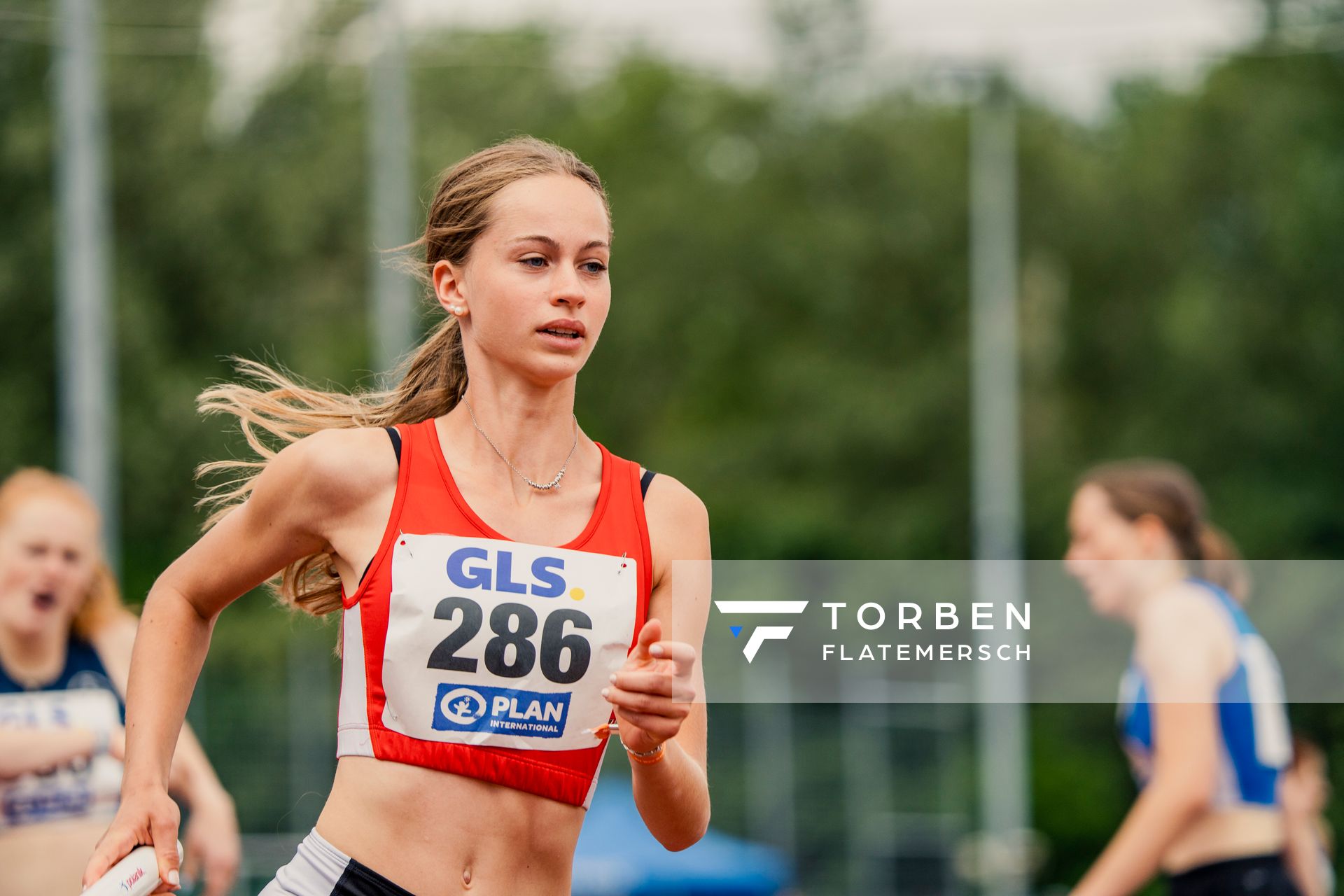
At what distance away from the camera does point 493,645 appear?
2863 millimetres

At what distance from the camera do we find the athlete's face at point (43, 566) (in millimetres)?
5113

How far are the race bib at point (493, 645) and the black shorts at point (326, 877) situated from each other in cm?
25

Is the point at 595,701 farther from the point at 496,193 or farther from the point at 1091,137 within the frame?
the point at 1091,137

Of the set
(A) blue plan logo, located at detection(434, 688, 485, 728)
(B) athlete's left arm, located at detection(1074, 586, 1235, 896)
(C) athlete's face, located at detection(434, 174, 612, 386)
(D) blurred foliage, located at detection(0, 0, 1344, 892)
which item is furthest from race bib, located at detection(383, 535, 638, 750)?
(D) blurred foliage, located at detection(0, 0, 1344, 892)

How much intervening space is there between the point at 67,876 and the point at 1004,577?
547 inches

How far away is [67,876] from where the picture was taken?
5.02 m

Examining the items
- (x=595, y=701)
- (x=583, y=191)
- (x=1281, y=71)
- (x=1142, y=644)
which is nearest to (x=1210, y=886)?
(x=1142, y=644)

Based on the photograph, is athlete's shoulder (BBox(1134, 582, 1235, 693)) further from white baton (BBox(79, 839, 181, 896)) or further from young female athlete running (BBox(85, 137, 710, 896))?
white baton (BBox(79, 839, 181, 896))

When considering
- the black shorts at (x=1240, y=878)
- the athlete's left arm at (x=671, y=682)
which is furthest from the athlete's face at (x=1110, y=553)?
the athlete's left arm at (x=671, y=682)

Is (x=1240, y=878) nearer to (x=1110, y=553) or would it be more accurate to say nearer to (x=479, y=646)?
(x=1110, y=553)

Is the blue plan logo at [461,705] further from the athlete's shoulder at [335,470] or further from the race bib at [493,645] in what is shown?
the athlete's shoulder at [335,470]

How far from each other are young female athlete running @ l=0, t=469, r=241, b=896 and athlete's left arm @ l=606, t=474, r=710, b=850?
2449mm

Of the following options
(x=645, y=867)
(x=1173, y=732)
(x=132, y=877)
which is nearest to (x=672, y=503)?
(x=132, y=877)

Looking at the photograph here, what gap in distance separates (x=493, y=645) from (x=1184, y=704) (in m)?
2.45
